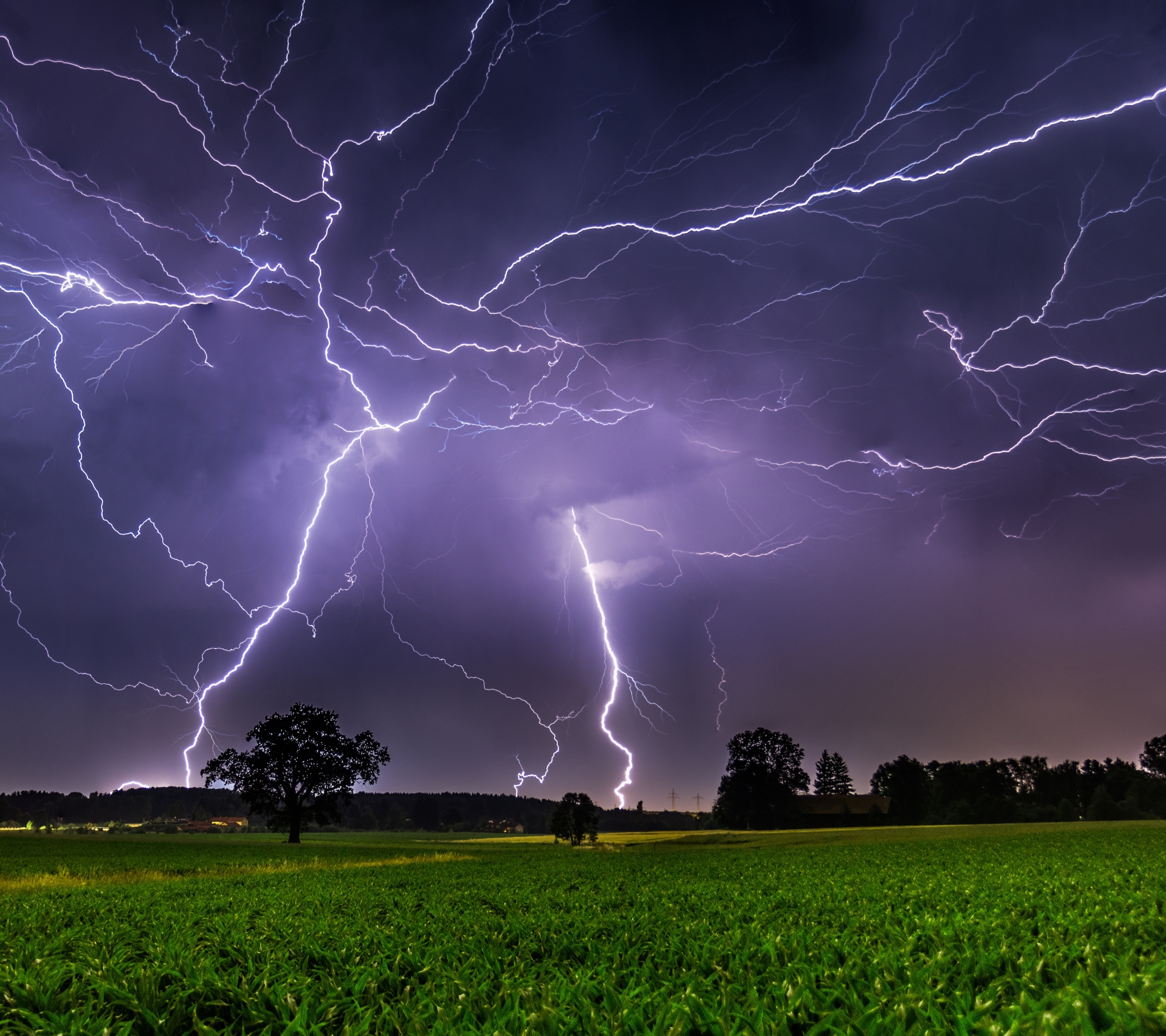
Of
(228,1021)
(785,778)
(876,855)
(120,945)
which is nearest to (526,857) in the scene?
(876,855)

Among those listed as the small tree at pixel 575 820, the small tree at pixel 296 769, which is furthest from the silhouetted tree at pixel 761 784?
the small tree at pixel 296 769

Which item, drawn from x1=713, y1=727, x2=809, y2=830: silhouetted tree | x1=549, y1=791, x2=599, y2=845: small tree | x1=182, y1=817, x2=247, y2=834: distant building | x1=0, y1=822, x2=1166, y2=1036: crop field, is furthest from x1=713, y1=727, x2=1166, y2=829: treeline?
x1=182, y1=817, x2=247, y2=834: distant building

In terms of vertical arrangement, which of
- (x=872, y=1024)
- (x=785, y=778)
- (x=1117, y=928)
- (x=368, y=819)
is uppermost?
(x=872, y=1024)

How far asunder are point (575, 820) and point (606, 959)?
79.2 metres

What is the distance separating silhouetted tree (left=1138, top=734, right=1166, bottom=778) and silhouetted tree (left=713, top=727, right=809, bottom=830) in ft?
244

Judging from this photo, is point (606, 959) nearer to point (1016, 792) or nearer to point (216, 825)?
point (1016, 792)

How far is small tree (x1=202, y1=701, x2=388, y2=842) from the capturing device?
4862 cm

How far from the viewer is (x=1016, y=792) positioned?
99.6 metres

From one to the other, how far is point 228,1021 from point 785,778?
80.2 meters

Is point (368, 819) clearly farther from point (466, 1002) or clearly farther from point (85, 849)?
point (466, 1002)

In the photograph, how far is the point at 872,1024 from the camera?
2473 millimetres

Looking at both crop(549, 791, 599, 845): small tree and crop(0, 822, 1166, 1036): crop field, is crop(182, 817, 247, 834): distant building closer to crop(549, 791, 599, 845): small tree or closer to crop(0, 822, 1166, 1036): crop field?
crop(549, 791, 599, 845): small tree

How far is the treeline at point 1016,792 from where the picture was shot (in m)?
76.2

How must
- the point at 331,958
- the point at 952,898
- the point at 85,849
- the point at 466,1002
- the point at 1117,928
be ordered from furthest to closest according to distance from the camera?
the point at 85,849 → the point at 952,898 → the point at 1117,928 → the point at 331,958 → the point at 466,1002
